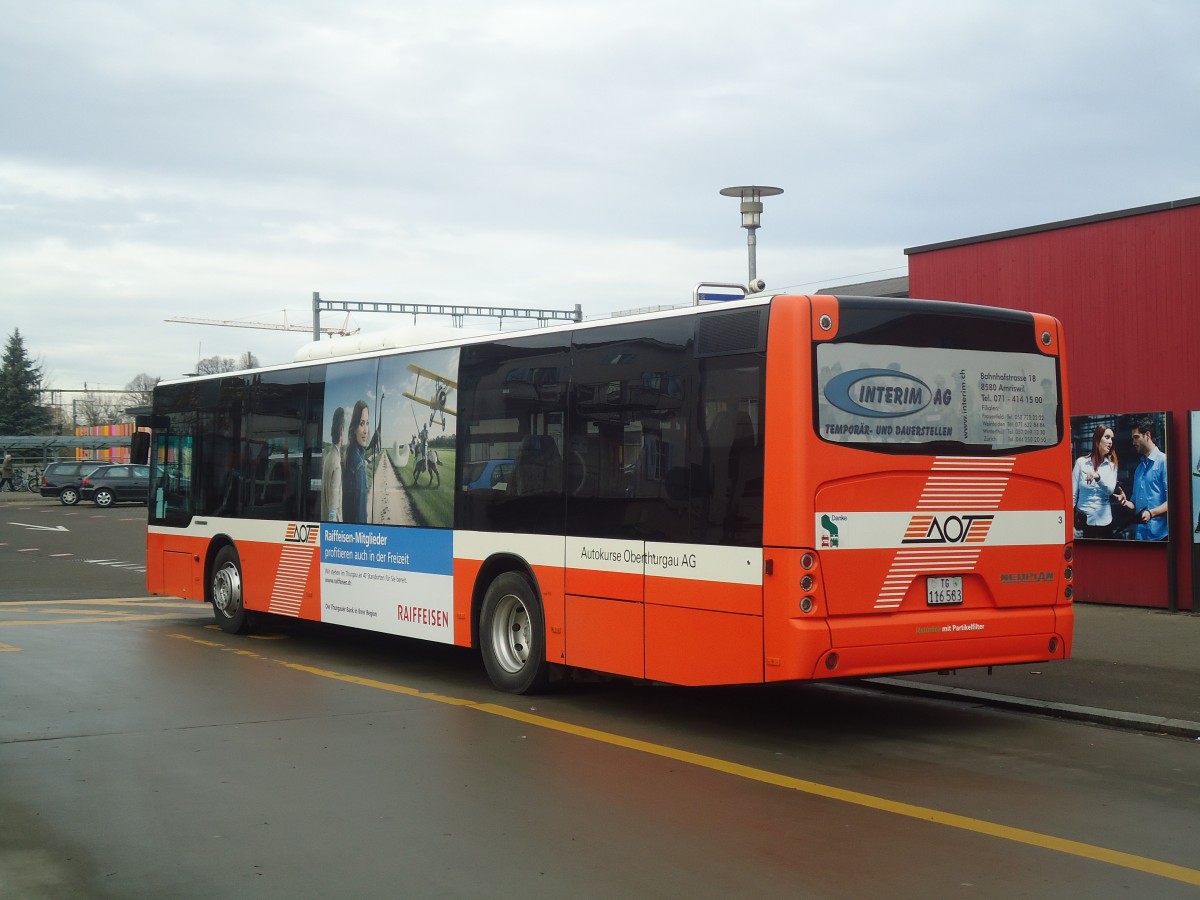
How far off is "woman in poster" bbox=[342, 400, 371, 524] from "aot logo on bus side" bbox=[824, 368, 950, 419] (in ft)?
18.8

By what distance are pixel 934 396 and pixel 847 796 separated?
2975 millimetres

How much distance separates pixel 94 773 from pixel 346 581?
5270mm

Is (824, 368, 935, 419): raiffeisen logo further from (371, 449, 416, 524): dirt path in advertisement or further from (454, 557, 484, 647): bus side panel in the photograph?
(371, 449, 416, 524): dirt path in advertisement

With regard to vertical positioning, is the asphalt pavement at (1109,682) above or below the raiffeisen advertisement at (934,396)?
below

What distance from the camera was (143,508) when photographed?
5209 cm

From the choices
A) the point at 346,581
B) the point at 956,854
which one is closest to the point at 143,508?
the point at 346,581

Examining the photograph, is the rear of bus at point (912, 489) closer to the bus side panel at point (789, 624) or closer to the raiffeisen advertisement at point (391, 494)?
the bus side panel at point (789, 624)

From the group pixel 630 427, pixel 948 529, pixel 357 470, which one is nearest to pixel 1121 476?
pixel 948 529

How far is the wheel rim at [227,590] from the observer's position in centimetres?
1513

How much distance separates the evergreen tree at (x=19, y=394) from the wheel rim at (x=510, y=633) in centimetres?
9162

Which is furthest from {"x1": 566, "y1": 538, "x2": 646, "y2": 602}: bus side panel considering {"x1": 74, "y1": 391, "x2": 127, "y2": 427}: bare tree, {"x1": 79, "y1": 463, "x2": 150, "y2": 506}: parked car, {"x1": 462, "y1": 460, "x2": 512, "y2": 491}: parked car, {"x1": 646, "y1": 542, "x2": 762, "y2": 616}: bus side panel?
{"x1": 74, "y1": 391, "x2": 127, "y2": 427}: bare tree

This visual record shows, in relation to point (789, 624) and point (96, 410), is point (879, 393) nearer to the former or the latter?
point (789, 624)

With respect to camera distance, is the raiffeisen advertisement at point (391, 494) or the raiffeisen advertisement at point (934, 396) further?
the raiffeisen advertisement at point (391, 494)

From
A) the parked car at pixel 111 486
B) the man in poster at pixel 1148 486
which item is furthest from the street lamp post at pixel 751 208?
the parked car at pixel 111 486
